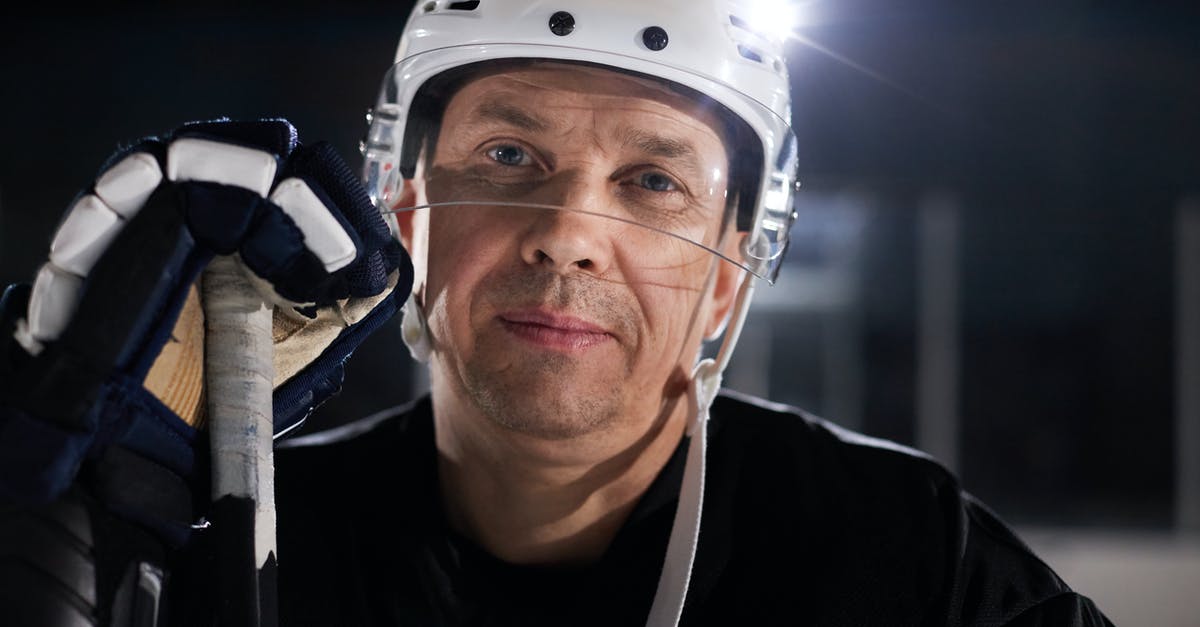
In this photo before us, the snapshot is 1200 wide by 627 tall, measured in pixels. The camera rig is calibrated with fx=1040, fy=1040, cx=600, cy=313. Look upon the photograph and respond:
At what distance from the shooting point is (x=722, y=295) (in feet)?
5.39

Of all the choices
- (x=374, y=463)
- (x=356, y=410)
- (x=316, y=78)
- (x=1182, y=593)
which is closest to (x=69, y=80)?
(x=316, y=78)

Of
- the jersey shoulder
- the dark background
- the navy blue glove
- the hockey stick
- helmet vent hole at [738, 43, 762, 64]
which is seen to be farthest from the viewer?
the dark background

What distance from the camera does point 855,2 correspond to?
4.22 m

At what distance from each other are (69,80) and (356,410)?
6.54ft

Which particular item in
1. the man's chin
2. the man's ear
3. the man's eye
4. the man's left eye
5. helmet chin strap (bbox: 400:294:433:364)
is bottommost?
the man's chin

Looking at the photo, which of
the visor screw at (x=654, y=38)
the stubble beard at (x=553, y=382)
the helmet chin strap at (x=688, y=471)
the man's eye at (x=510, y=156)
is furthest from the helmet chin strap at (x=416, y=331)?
the visor screw at (x=654, y=38)

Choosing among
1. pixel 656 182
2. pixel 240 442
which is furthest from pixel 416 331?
pixel 240 442

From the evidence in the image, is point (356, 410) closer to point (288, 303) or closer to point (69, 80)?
point (69, 80)

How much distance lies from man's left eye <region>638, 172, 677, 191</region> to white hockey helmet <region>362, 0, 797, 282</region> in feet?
0.42

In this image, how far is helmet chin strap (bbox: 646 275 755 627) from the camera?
1.35 meters

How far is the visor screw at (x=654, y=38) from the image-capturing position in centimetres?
142

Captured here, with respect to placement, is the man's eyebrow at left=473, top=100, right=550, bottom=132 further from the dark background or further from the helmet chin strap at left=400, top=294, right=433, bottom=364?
the dark background

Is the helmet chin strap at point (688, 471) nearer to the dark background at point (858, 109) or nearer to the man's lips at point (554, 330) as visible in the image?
the man's lips at point (554, 330)

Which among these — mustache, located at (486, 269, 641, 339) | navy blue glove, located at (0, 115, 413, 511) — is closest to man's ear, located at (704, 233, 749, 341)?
mustache, located at (486, 269, 641, 339)
